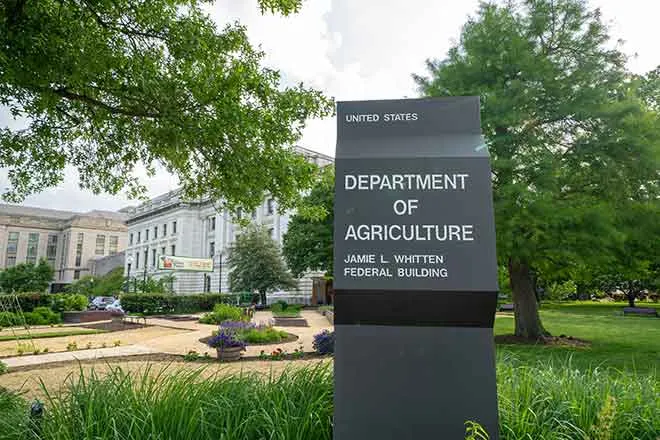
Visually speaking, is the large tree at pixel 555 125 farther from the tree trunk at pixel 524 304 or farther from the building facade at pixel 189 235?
the building facade at pixel 189 235

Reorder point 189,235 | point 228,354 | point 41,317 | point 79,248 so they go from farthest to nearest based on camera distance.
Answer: point 79,248
point 189,235
point 41,317
point 228,354

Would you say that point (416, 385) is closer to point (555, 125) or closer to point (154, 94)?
point (154, 94)

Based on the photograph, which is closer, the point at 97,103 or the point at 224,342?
the point at 97,103

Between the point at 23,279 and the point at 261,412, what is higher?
the point at 23,279

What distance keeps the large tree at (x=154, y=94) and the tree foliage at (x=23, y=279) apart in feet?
233

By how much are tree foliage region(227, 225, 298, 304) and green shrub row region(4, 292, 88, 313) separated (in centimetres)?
1247

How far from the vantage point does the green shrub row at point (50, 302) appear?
27094 millimetres

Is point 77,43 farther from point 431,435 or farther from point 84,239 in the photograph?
point 84,239

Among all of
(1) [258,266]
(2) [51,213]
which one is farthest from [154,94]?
(2) [51,213]

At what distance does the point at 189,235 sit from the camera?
189 ft

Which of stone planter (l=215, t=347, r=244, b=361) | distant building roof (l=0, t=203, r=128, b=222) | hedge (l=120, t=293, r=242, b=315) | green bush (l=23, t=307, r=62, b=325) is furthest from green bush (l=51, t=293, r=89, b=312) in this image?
distant building roof (l=0, t=203, r=128, b=222)

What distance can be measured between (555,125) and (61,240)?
353 feet

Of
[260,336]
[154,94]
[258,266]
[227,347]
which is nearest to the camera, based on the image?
[154,94]

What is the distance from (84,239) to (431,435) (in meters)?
105
